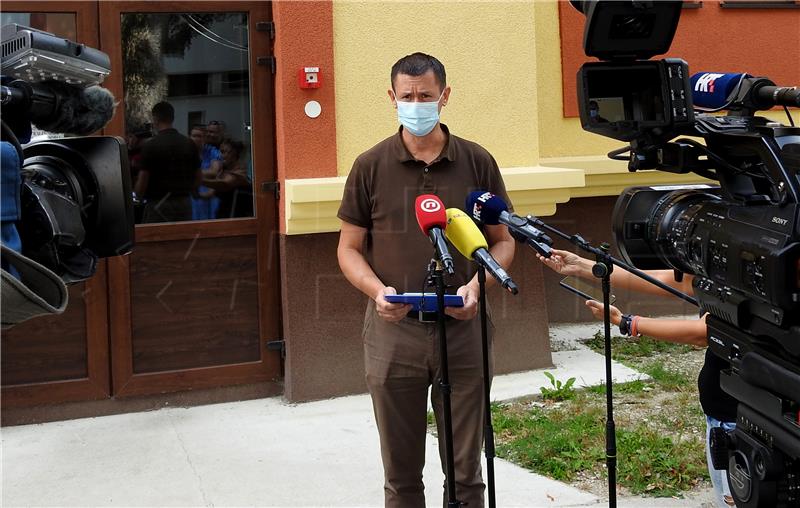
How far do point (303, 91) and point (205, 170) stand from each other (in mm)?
792

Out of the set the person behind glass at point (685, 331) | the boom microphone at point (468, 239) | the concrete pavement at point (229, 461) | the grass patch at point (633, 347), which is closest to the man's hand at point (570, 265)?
the person behind glass at point (685, 331)

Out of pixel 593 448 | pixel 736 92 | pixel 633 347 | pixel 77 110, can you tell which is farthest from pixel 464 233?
pixel 633 347

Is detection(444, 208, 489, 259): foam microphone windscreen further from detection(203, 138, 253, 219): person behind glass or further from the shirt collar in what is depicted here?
detection(203, 138, 253, 219): person behind glass

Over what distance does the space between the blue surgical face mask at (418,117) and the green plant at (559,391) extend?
2.84m

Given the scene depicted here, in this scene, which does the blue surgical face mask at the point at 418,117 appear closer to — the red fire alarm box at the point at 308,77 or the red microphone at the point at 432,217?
the red microphone at the point at 432,217

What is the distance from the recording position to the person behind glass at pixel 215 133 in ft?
20.2

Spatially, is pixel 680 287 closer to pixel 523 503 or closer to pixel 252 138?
pixel 523 503

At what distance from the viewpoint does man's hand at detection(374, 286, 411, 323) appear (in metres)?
3.56

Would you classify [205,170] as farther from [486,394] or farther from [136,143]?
[486,394]

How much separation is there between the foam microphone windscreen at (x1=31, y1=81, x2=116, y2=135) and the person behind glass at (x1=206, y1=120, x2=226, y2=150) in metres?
3.59

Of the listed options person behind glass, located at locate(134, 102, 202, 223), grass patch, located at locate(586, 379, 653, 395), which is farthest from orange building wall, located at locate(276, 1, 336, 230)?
grass patch, located at locate(586, 379, 653, 395)

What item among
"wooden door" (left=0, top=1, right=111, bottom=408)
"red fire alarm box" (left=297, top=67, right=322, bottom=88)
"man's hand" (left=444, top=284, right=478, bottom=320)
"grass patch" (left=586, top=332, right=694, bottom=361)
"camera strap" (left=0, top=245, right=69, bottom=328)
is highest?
"red fire alarm box" (left=297, top=67, right=322, bottom=88)

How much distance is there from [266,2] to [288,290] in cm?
183

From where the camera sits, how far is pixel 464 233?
3.07 m
